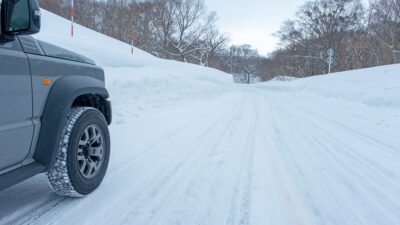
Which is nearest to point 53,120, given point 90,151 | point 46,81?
A: point 46,81

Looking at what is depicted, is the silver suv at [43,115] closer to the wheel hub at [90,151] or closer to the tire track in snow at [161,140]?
the wheel hub at [90,151]

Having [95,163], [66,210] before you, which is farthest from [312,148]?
[66,210]

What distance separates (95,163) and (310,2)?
134 feet

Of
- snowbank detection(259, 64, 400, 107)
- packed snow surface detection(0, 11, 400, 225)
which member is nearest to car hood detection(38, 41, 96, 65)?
packed snow surface detection(0, 11, 400, 225)

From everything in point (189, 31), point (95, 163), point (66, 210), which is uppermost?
point (189, 31)

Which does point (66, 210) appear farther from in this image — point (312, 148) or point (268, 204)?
point (312, 148)

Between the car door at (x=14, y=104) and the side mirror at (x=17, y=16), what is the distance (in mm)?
96

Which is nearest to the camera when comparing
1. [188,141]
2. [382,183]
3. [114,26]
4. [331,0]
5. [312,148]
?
[382,183]

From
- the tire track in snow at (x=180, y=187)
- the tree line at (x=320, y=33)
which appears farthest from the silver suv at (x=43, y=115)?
the tree line at (x=320, y=33)

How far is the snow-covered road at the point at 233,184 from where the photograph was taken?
6.42 feet

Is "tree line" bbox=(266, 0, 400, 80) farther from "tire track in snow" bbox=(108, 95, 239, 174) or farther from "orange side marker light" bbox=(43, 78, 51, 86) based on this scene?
"orange side marker light" bbox=(43, 78, 51, 86)

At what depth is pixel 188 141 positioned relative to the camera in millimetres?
4090

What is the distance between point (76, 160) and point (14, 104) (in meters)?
0.66

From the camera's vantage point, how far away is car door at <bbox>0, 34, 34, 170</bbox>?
5.22 ft
